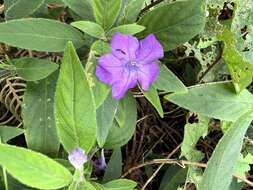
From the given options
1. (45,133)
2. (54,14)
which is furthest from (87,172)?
(54,14)

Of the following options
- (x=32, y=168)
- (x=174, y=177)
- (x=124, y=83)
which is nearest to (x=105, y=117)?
(x=124, y=83)

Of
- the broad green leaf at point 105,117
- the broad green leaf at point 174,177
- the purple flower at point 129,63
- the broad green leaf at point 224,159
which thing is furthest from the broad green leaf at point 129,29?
the broad green leaf at point 174,177

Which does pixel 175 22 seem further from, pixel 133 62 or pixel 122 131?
pixel 122 131

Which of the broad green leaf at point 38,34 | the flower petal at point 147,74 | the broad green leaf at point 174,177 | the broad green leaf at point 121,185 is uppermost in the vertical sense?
the broad green leaf at point 38,34

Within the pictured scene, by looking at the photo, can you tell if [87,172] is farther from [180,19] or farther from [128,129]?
[180,19]

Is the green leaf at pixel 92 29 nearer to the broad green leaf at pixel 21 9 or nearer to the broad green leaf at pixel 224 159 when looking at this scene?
the broad green leaf at pixel 21 9

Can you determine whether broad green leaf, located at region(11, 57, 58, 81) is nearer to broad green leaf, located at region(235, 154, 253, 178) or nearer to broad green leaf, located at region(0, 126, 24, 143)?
broad green leaf, located at region(0, 126, 24, 143)

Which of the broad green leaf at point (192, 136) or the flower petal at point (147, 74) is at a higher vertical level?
the flower petal at point (147, 74)
